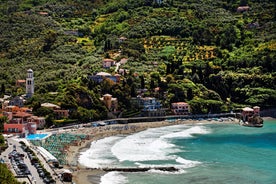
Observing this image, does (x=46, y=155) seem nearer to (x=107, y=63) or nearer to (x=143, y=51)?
(x=107, y=63)

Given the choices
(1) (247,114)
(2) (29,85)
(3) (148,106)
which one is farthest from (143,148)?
(1) (247,114)

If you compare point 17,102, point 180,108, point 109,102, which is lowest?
point 180,108

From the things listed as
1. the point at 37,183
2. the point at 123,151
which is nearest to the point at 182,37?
the point at 123,151

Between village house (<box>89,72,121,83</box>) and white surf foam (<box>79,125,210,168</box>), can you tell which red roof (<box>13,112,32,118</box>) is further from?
village house (<box>89,72,121,83</box>)

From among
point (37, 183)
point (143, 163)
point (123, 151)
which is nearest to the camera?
point (37, 183)

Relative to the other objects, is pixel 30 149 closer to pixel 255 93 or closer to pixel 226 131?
pixel 226 131

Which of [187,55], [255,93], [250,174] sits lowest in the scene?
[250,174]

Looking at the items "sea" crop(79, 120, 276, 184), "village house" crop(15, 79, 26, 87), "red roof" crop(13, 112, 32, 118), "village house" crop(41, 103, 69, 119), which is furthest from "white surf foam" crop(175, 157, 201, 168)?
"village house" crop(15, 79, 26, 87)
